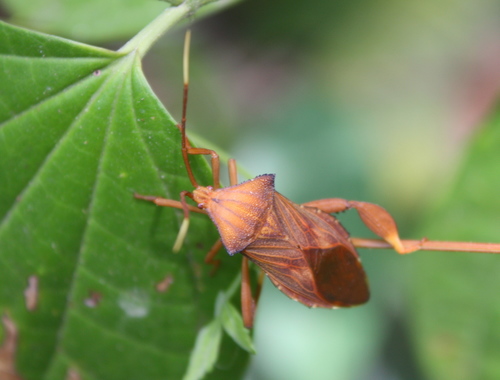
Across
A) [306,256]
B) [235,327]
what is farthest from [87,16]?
[235,327]

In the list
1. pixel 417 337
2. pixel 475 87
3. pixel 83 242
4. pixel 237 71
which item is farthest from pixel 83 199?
pixel 475 87

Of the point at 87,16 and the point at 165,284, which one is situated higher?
the point at 87,16

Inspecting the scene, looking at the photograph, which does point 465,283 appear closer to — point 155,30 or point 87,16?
point 155,30

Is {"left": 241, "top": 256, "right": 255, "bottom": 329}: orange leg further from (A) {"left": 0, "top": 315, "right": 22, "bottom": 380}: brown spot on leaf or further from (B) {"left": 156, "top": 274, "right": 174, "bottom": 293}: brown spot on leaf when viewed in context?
(A) {"left": 0, "top": 315, "right": 22, "bottom": 380}: brown spot on leaf

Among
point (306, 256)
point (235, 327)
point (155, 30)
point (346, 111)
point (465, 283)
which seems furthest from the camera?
point (346, 111)

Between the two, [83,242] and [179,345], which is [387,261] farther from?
[83,242]

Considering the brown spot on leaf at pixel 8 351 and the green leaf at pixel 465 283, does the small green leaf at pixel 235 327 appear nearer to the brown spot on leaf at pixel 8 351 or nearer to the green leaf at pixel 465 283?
the brown spot on leaf at pixel 8 351

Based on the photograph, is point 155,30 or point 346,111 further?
point 346,111
